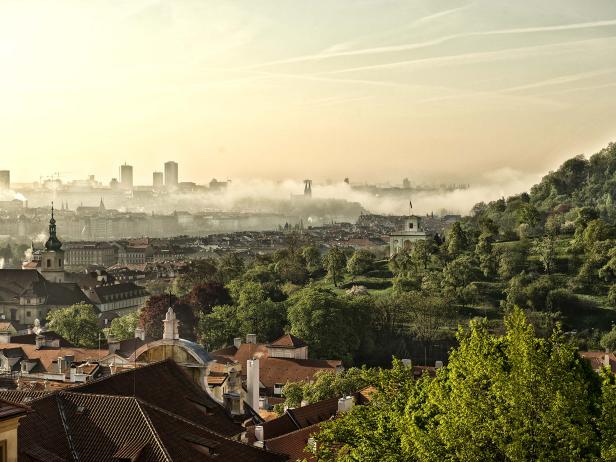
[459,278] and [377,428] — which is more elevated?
[377,428]

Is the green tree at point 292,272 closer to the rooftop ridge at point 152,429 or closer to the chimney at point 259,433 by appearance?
the chimney at point 259,433

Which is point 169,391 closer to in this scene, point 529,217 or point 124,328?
point 124,328

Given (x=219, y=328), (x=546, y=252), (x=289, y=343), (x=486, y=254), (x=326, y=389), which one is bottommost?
(x=219, y=328)

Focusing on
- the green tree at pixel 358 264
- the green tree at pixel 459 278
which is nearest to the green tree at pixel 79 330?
the green tree at pixel 459 278

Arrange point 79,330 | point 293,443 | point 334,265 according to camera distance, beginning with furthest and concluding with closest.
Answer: point 334,265 → point 79,330 → point 293,443

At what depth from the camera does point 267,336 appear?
76.9 metres

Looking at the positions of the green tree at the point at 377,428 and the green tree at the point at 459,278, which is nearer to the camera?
the green tree at the point at 377,428

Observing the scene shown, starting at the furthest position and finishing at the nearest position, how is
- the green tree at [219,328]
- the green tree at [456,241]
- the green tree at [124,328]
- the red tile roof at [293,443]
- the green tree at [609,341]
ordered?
the green tree at [456,241] < the green tree at [124,328] < the green tree at [219,328] < the green tree at [609,341] < the red tile roof at [293,443]

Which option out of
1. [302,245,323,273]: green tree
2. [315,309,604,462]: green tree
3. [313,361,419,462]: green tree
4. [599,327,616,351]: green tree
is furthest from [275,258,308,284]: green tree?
[315,309,604,462]: green tree

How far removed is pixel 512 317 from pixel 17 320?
93.4m

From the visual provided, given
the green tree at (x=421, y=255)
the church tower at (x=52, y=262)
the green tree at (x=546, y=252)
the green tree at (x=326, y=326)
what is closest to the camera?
the green tree at (x=326, y=326)

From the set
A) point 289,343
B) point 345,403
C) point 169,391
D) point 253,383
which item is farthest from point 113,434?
Answer: point 289,343

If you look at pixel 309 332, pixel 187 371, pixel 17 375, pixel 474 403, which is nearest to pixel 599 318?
pixel 309 332

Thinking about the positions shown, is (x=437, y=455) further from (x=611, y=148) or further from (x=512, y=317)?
(x=611, y=148)
